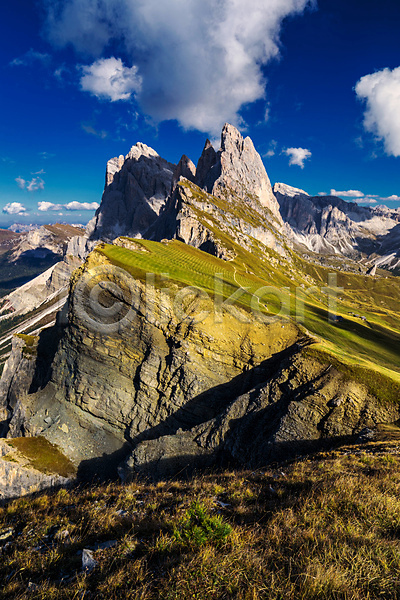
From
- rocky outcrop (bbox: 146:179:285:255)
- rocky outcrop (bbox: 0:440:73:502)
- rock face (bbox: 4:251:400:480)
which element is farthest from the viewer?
rocky outcrop (bbox: 146:179:285:255)

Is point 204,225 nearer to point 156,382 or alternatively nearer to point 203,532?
point 156,382

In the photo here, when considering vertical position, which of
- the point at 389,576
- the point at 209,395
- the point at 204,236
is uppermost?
the point at 204,236

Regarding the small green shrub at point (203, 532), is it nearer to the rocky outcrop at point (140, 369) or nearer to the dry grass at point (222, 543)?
the dry grass at point (222, 543)

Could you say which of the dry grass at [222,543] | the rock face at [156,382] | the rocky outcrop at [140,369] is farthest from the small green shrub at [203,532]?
the rocky outcrop at [140,369]

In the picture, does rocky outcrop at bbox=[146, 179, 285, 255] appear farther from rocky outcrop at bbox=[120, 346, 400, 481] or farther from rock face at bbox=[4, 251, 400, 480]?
rocky outcrop at bbox=[120, 346, 400, 481]

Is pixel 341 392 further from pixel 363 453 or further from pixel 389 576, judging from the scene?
pixel 389 576

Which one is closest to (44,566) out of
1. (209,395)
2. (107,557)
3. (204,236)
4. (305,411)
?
(107,557)

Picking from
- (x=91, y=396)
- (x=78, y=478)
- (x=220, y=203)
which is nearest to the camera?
(x=78, y=478)

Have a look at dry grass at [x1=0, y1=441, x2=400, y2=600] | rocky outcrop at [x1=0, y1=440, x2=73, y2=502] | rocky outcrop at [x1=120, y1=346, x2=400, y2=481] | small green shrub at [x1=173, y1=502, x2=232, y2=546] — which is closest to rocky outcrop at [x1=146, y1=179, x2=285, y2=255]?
rocky outcrop at [x1=120, y1=346, x2=400, y2=481]

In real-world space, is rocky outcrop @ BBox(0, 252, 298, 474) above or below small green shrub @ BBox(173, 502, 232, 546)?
below
